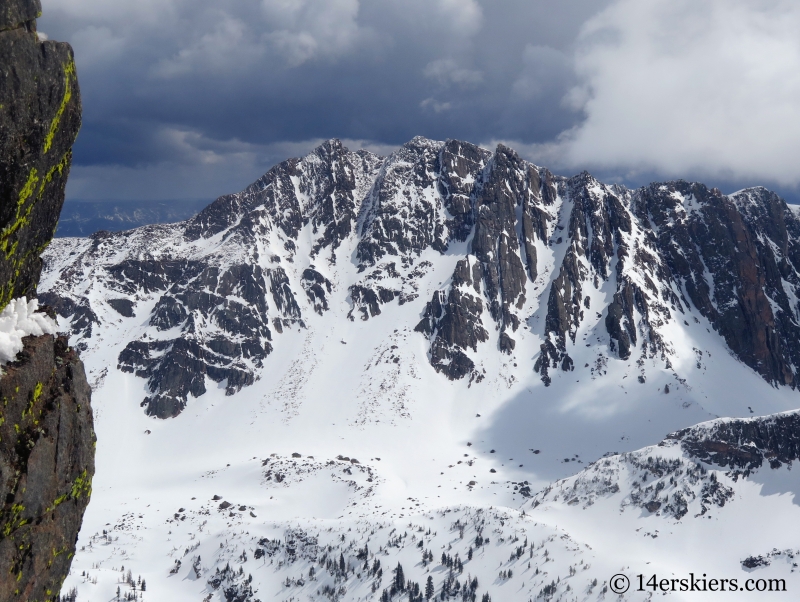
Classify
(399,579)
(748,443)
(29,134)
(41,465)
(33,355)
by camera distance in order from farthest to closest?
(748,443) → (399,579) → (41,465) → (33,355) → (29,134)

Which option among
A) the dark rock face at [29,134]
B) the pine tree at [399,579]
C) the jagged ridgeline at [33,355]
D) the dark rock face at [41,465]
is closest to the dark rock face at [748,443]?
the pine tree at [399,579]

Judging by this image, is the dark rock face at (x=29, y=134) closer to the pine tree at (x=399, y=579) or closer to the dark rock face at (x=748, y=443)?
the pine tree at (x=399, y=579)

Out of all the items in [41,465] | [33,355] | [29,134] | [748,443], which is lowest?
[41,465]

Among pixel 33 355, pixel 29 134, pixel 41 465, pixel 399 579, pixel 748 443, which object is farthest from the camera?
pixel 748 443

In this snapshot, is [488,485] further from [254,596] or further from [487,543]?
[254,596]

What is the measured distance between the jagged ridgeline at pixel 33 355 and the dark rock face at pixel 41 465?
4 cm

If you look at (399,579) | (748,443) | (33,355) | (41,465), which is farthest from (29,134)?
(748,443)

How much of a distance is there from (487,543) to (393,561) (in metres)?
22.6

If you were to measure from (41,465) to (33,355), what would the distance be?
3.54 meters

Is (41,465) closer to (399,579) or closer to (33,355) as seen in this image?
(33,355)

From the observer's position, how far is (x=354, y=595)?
12800 cm

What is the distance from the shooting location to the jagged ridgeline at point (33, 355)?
51.6 feet

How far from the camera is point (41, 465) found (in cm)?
1817

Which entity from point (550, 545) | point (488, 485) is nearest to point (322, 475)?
point (488, 485)
